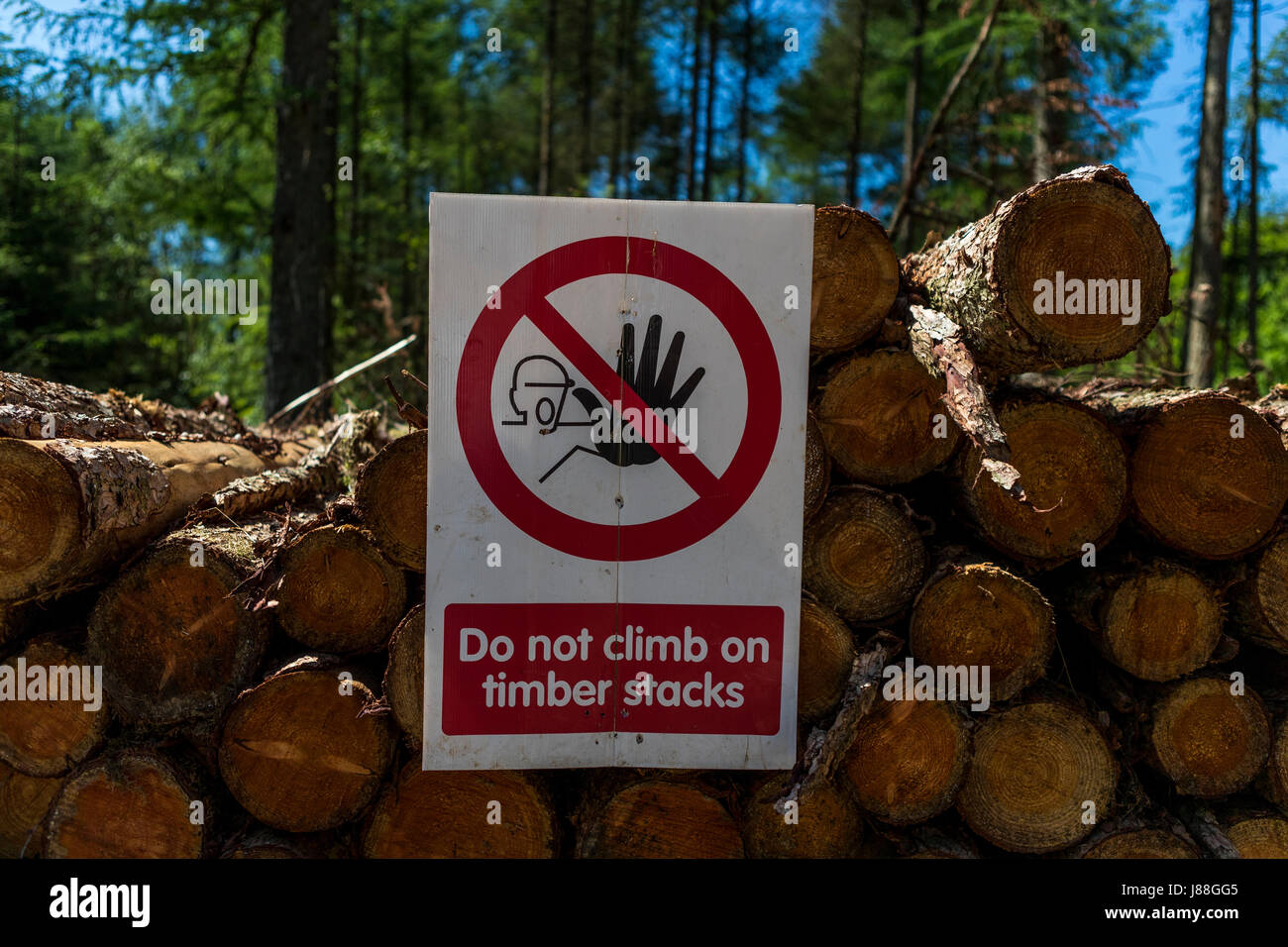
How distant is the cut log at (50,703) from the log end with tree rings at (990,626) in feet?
10.6

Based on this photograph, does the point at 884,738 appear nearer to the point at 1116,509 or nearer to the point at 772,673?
the point at 772,673

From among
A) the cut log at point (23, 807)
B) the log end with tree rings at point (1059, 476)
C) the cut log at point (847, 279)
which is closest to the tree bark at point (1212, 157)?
the log end with tree rings at point (1059, 476)

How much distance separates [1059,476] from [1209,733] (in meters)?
1.18

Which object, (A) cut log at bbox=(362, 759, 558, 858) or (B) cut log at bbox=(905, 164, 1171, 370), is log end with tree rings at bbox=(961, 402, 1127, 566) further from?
(A) cut log at bbox=(362, 759, 558, 858)

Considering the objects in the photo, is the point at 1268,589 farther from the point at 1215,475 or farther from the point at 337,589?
the point at 337,589

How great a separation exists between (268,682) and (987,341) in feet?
9.87

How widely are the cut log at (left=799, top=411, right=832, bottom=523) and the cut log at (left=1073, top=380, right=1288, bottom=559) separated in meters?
1.29

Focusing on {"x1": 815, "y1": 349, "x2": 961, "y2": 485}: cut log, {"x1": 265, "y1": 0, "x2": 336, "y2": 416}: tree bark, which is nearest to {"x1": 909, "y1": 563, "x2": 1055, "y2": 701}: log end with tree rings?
{"x1": 815, "y1": 349, "x2": 961, "y2": 485}: cut log

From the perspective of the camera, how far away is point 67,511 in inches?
116

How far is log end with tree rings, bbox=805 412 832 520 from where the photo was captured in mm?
3141

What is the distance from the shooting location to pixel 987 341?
125 inches

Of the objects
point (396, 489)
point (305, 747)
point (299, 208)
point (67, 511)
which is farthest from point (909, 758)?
point (299, 208)

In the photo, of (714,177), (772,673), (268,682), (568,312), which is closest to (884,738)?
(772,673)
